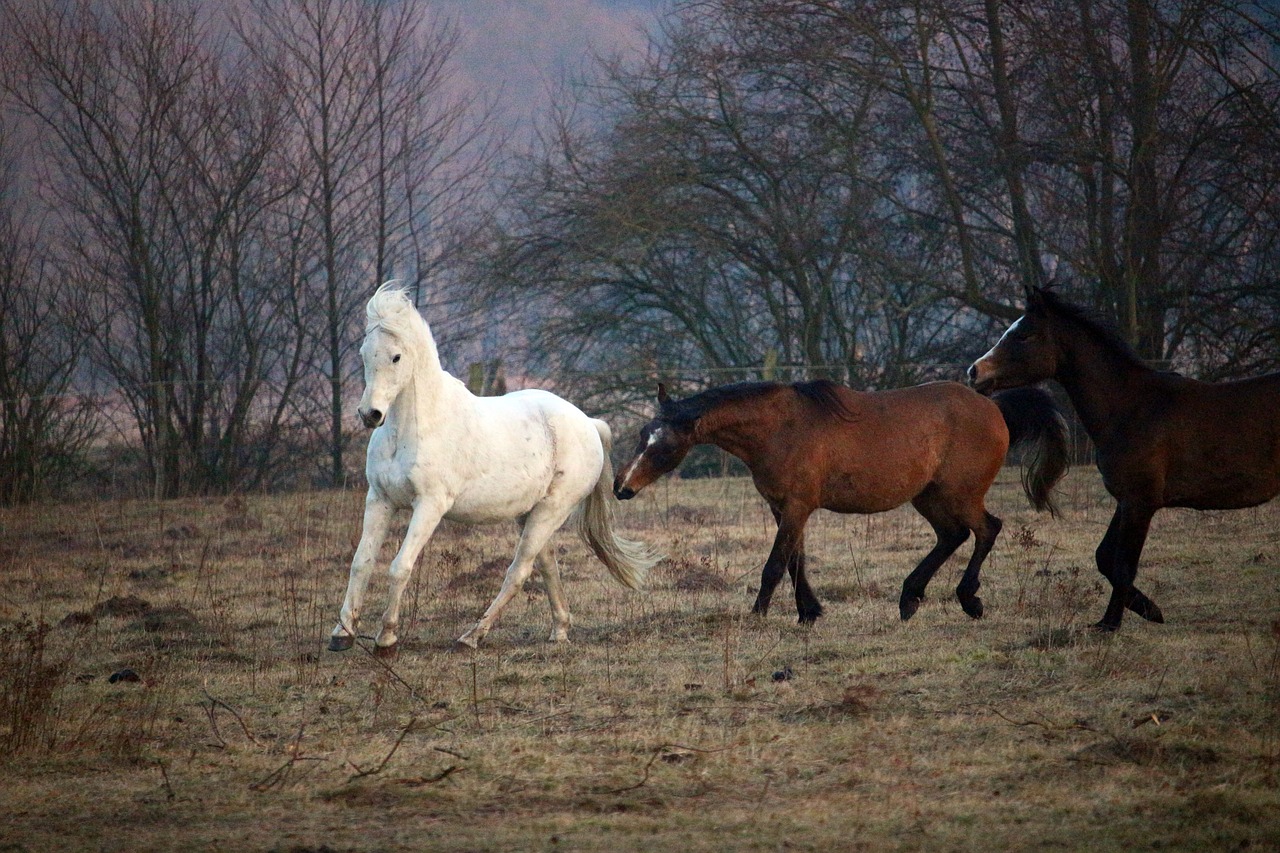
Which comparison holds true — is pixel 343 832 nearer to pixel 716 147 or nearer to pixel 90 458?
pixel 90 458

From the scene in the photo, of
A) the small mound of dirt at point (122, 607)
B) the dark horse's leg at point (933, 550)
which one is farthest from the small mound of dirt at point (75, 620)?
the dark horse's leg at point (933, 550)

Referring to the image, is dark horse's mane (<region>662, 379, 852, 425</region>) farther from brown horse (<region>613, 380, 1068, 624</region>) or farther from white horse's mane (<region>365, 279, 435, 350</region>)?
white horse's mane (<region>365, 279, 435, 350</region>)

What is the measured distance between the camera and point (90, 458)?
16016 mm

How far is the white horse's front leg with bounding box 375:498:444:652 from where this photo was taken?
23.1 ft

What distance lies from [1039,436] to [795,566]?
6.09 ft

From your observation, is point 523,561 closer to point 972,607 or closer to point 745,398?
point 745,398

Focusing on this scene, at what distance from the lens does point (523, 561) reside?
298 inches

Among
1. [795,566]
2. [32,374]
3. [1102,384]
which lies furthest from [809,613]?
[32,374]

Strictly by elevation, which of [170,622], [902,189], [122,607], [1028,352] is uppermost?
[902,189]

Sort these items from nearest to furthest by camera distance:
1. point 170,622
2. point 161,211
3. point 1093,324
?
point 1093,324 → point 170,622 → point 161,211

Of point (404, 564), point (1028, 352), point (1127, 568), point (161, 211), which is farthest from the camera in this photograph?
point (161, 211)

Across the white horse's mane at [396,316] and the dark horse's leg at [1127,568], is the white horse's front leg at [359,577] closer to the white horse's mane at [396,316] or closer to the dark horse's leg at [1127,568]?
the white horse's mane at [396,316]

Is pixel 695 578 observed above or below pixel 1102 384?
below

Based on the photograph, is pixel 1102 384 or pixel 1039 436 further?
pixel 1039 436
